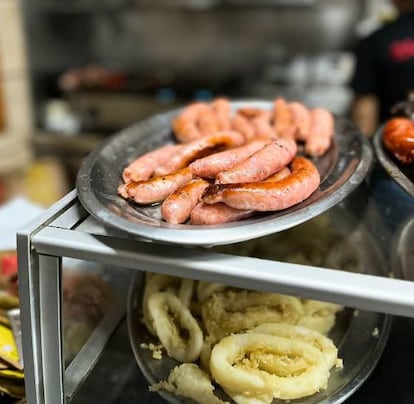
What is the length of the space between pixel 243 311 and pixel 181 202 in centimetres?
28

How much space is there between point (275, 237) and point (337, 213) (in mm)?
159

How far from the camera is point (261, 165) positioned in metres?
1.01

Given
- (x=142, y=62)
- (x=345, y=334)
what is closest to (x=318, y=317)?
(x=345, y=334)

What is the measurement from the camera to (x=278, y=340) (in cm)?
98

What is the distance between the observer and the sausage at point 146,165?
1.12 meters

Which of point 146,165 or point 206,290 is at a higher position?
point 146,165

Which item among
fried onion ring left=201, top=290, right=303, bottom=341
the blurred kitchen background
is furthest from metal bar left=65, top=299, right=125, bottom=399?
the blurred kitchen background

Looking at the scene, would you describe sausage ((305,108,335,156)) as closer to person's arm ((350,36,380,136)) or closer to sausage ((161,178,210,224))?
sausage ((161,178,210,224))

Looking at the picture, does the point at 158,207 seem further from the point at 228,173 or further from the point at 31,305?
the point at 31,305

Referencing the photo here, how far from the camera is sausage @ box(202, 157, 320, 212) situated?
89cm

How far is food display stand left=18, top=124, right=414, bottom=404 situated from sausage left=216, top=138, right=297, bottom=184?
0.49ft

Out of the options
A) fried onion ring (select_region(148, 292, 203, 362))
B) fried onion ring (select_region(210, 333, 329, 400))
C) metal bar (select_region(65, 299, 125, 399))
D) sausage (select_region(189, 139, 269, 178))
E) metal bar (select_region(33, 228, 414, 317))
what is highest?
sausage (select_region(189, 139, 269, 178))

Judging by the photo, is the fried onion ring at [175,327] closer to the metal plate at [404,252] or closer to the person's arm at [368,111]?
the metal plate at [404,252]

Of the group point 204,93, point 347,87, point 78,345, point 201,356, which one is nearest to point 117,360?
point 78,345
